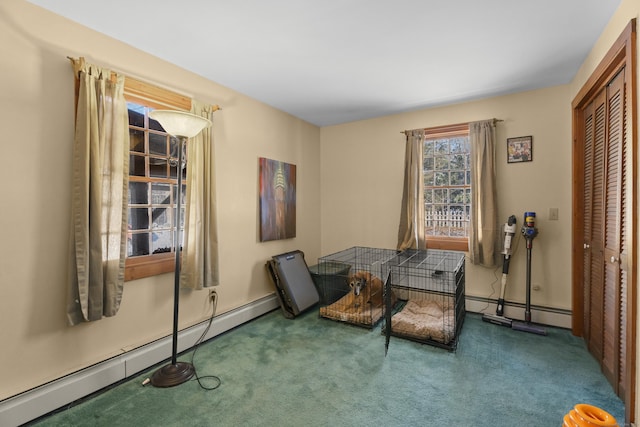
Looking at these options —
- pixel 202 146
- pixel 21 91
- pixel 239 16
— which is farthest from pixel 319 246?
pixel 21 91

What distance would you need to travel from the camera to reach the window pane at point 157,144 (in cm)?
247

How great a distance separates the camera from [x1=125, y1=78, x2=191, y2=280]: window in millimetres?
2332

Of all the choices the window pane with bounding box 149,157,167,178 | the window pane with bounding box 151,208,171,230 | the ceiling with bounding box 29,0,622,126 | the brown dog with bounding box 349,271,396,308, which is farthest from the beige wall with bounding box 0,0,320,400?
the brown dog with bounding box 349,271,396,308

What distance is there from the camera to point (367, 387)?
6.79 feet

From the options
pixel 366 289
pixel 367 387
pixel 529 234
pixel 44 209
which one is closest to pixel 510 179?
pixel 529 234

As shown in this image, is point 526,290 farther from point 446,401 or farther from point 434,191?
point 446,401

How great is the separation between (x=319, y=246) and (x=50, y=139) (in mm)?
3339

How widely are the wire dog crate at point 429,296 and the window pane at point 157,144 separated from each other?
7.57 ft

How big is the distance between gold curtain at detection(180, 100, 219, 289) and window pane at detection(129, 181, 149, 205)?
0.32 meters

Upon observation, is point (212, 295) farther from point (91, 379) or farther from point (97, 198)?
point (97, 198)

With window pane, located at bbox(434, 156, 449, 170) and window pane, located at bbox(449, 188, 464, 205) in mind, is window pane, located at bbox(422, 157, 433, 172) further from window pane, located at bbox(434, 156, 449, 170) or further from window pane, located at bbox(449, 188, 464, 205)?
window pane, located at bbox(449, 188, 464, 205)

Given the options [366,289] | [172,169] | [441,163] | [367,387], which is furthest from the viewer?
[441,163]

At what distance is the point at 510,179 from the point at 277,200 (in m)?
2.72

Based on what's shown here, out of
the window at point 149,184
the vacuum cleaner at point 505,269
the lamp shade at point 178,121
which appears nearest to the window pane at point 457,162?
the vacuum cleaner at point 505,269
